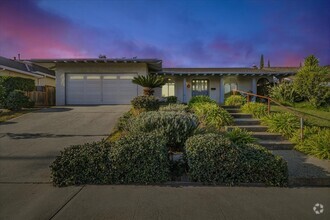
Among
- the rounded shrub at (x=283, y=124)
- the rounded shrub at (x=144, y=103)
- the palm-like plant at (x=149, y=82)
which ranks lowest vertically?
the rounded shrub at (x=283, y=124)

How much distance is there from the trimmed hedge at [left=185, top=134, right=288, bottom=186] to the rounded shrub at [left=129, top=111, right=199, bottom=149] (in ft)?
4.97

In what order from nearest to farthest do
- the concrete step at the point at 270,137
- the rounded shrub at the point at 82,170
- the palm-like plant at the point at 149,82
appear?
the rounded shrub at the point at 82,170
the concrete step at the point at 270,137
the palm-like plant at the point at 149,82

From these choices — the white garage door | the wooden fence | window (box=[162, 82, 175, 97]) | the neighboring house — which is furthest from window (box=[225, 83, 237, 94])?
the neighboring house

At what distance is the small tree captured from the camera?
41.8ft

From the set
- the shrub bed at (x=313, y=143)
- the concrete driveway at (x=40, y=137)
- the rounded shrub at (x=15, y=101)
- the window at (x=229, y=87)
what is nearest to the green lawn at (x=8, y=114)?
the rounded shrub at (x=15, y=101)

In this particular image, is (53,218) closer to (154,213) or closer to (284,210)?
(154,213)

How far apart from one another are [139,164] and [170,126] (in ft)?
5.83

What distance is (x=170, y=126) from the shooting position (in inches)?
231

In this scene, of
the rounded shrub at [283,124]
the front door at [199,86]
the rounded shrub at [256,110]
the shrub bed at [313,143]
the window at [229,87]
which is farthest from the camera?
the window at [229,87]

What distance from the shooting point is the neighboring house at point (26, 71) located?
61.4 ft

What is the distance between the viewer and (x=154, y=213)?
3.22 m

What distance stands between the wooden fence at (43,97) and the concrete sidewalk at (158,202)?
13.5 m

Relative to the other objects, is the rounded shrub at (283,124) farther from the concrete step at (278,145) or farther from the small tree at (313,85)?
the small tree at (313,85)

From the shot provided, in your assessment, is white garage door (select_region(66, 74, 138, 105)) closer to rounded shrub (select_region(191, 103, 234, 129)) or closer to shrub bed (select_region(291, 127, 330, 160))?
rounded shrub (select_region(191, 103, 234, 129))
